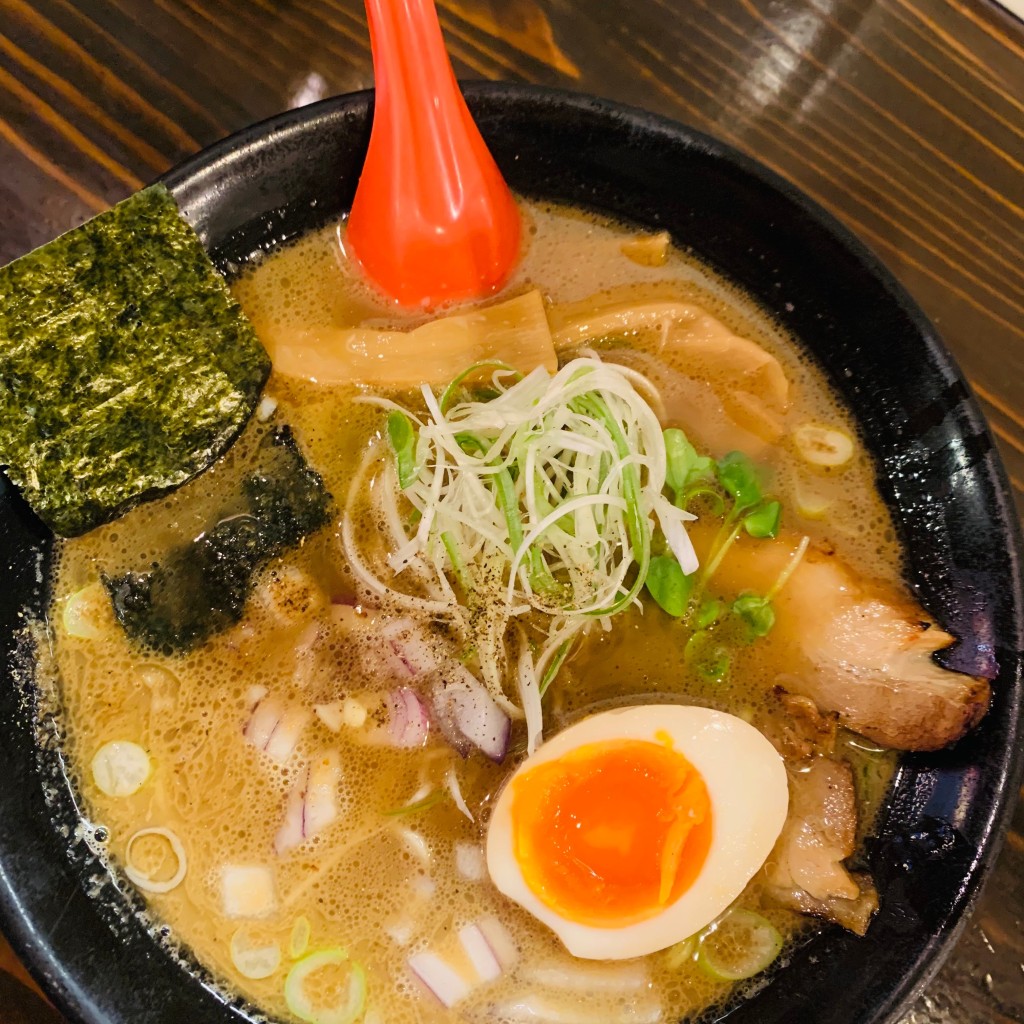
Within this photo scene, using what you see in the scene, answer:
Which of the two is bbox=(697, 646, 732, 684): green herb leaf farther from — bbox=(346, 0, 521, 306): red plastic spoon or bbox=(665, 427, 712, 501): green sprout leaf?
bbox=(346, 0, 521, 306): red plastic spoon

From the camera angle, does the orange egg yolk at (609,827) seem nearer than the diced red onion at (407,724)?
Yes

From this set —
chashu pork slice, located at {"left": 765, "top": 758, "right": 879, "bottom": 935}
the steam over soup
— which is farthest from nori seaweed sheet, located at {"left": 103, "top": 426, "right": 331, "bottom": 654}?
chashu pork slice, located at {"left": 765, "top": 758, "right": 879, "bottom": 935}

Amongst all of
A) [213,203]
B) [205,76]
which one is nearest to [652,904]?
[213,203]

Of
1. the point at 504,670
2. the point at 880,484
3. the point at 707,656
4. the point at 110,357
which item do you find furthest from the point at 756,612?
the point at 110,357

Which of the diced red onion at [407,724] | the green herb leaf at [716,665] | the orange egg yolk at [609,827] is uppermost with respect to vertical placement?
the green herb leaf at [716,665]

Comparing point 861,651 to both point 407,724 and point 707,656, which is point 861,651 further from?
point 407,724

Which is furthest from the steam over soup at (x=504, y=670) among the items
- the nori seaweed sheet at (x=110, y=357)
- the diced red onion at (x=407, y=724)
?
the nori seaweed sheet at (x=110, y=357)

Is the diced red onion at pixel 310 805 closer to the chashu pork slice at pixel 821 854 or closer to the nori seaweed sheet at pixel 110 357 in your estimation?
the nori seaweed sheet at pixel 110 357
